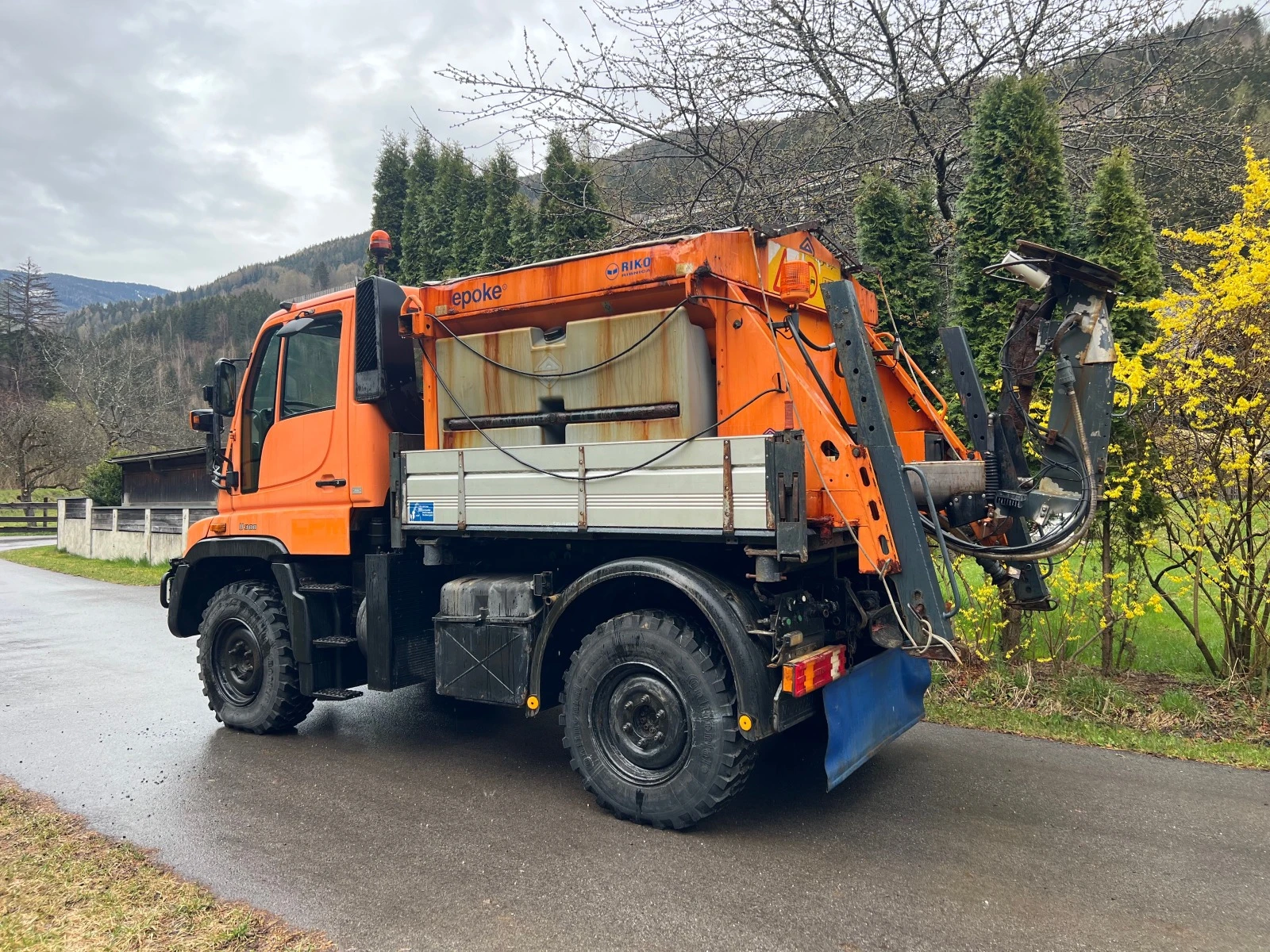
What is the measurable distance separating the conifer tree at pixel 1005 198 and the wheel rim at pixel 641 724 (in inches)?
164

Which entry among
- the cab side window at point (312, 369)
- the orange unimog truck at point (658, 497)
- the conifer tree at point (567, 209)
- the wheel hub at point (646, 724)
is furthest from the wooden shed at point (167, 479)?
the wheel hub at point (646, 724)

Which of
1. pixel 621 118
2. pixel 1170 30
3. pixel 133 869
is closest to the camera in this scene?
pixel 133 869

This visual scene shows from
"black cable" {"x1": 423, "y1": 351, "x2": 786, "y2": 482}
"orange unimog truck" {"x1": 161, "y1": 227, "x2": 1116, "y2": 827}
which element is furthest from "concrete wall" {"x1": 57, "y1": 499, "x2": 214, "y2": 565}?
"black cable" {"x1": 423, "y1": 351, "x2": 786, "y2": 482}

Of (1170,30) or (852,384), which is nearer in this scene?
(852,384)

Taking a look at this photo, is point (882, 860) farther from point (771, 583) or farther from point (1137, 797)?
point (1137, 797)

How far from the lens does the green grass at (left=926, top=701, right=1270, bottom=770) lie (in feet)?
16.5

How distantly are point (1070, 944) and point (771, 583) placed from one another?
1.79m

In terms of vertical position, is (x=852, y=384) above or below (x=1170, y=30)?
below

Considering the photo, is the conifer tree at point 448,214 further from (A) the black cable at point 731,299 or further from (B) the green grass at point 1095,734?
(B) the green grass at point 1095,734

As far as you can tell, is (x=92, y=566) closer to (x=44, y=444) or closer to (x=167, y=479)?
(x=167, y=479)

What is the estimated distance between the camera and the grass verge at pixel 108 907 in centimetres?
306

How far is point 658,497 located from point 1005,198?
4.60 m

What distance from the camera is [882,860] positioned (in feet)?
12.1

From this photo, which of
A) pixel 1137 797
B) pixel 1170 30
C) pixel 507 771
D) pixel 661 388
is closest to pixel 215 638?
pixel 507 771
